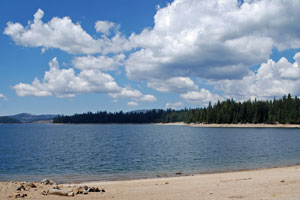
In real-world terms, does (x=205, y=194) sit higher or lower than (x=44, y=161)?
higher

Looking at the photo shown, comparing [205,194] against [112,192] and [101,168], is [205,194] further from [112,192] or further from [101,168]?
[101,168]

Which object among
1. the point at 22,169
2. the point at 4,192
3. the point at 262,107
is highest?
the point at 262,107

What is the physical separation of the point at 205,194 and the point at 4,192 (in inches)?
522

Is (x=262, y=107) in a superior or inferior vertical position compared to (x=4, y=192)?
superior

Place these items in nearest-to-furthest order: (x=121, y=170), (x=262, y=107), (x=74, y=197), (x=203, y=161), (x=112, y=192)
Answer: (x=74, y=197) < (x=112, y=192) < (x=121, y=170) < (x=203, y=161) < (x=262, y=107)

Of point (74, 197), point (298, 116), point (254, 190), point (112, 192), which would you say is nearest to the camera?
point (74, 197)

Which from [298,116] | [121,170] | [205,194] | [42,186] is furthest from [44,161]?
[298,116]

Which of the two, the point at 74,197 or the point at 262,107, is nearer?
the point at 74,197

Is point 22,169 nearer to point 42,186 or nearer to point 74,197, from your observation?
point 42,186

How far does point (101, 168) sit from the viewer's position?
36656mm

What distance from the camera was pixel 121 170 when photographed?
35000 mm

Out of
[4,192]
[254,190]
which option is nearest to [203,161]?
[254,190]

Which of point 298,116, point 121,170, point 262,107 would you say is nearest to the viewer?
point 121,170

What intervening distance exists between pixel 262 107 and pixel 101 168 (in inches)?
6917
